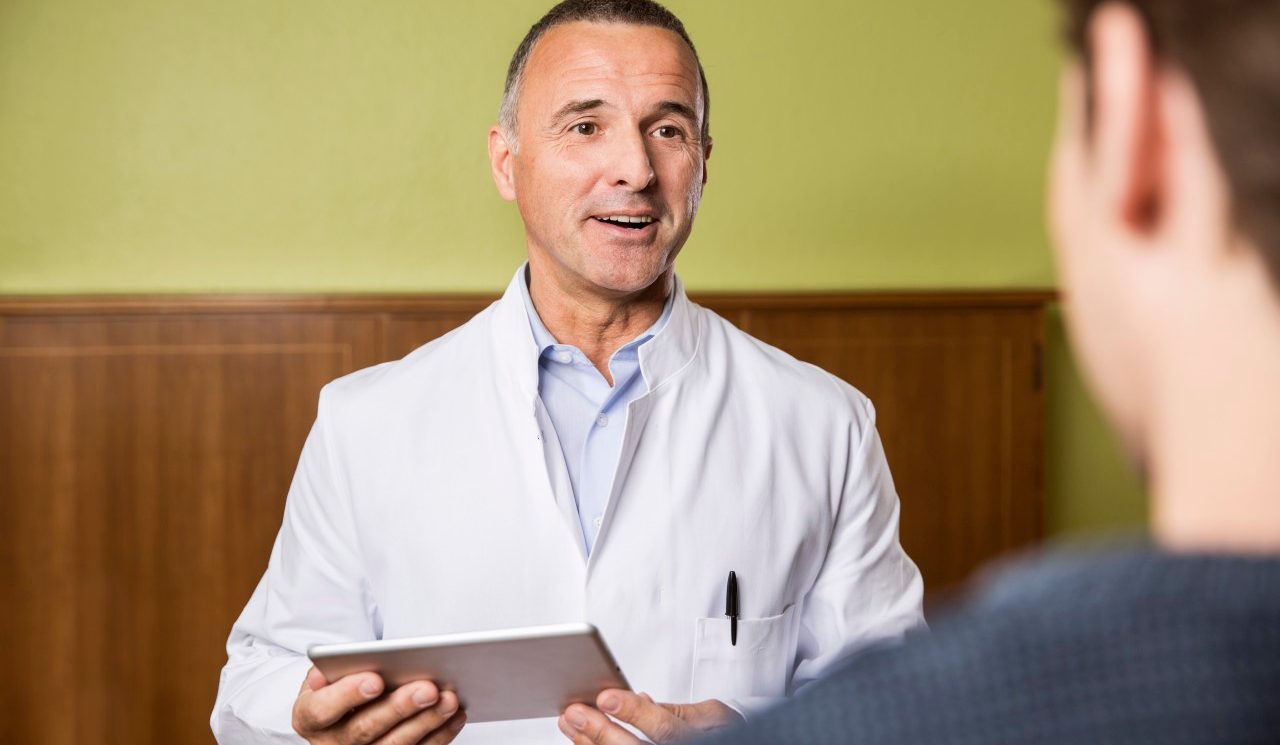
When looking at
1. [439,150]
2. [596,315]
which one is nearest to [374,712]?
[596,315]

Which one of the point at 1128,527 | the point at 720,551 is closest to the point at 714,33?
the point at 1128,527

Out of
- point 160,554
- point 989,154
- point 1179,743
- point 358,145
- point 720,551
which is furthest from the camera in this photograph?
point 989,154

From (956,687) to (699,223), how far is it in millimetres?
2593

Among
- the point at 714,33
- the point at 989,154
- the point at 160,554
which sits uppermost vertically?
the point at 714,33

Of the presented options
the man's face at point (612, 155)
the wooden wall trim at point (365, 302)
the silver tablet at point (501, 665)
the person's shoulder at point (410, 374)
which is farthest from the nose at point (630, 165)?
the wooden wall trim at point (365, 302)

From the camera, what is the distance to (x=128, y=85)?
8.98 ft

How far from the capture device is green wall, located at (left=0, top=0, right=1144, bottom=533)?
274 centimetres

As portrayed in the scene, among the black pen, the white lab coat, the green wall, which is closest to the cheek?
the white lab coat

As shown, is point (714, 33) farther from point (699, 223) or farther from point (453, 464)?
point (453, 464)

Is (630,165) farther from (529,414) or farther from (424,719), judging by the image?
(424,719)

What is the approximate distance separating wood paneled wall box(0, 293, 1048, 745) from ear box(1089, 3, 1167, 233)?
233cm

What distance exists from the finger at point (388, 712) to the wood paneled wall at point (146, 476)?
153 cm

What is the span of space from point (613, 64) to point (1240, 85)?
1.17 meters

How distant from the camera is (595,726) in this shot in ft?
3.79
